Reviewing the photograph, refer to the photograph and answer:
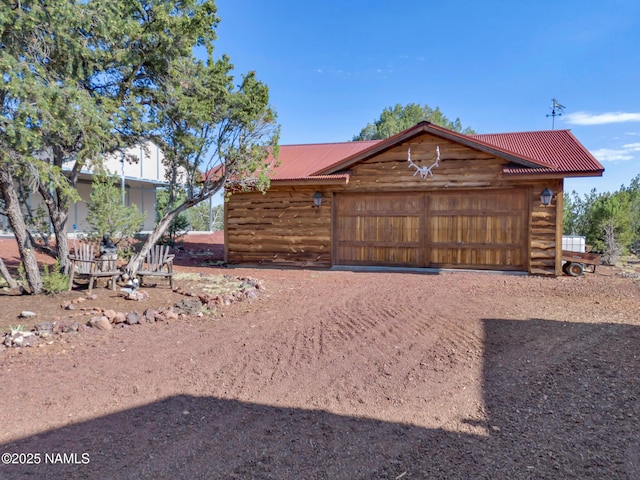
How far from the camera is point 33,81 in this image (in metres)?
5.70

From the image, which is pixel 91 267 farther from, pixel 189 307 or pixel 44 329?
pixel 44 329

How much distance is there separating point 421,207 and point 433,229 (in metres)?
0.67

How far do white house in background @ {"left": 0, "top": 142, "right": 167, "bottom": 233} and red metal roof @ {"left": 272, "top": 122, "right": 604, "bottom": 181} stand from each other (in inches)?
262

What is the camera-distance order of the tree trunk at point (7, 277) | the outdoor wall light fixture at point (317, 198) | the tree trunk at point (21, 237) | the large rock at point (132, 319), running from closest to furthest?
the large rock at point (132, 319), the tree trunk at point (21, 237), the tree trunk at point (7, 277), the outdoor wall light fixture at point (317, 198)

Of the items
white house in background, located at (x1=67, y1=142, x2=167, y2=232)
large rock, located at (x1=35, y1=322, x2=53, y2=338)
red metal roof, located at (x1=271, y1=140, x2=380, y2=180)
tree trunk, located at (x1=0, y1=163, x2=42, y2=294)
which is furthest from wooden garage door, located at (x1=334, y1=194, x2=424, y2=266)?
white house in background, located at (x1=67, y1=142, x2=167, y2=232)

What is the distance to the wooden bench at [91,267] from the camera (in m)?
7.39

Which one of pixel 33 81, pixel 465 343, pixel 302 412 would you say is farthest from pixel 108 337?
pixel 465 343

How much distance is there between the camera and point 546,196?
33.1ft

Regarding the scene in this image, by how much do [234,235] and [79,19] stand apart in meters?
7.25

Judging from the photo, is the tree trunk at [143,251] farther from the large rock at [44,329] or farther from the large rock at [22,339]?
the large rock at [22,339]

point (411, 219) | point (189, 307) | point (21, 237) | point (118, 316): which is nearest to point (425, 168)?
point (411, 219)

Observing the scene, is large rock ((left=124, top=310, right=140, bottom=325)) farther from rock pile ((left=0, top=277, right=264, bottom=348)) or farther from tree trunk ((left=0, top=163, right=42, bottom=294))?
tree trunk ((left=0, top=163, right=42, bottom=294))

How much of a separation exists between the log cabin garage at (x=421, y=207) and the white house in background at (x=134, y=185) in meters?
7.14

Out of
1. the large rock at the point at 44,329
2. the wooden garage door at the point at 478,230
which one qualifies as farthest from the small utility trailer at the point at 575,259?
the large rock at the point at 44,329
